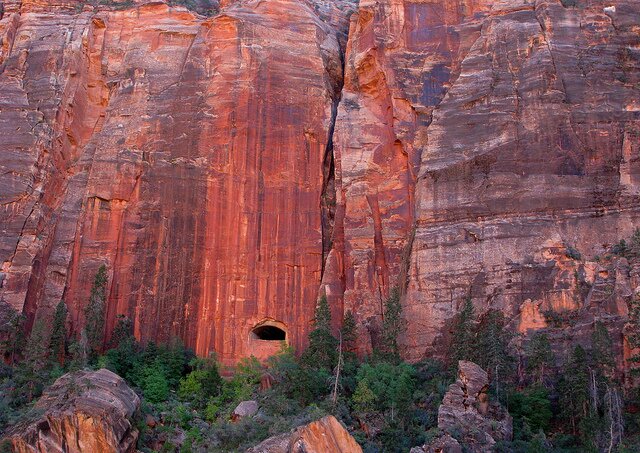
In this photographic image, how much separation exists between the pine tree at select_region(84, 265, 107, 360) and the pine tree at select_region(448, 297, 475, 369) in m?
18.1

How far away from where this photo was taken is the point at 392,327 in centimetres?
4262

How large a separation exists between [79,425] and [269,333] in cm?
1697

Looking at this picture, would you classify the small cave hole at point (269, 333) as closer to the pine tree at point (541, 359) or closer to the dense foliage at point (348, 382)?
the dense foliage at point (348, 382)

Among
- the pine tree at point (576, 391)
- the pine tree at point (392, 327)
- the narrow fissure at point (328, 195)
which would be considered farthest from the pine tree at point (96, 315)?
the pine tree at point (576, 391)

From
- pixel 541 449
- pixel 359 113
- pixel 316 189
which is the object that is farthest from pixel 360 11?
pixel 541 449

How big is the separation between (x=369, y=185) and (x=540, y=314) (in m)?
12.7

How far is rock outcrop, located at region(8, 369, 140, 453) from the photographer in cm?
3466

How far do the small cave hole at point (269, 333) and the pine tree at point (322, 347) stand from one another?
5774 mm

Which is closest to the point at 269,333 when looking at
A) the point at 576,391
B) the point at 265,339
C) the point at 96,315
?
the point at 265,339

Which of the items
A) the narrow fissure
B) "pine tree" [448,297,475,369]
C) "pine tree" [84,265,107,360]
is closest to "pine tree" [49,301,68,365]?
"pine tree" [84,265,107,360]

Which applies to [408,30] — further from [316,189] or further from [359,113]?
[316,189]

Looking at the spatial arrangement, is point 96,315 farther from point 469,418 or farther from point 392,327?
point 469,418

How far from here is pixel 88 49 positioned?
5581 centimetres

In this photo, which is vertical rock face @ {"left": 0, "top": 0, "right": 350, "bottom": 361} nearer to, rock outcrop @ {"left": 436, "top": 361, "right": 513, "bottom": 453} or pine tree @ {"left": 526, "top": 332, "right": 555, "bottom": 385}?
rock outcrop @ {"left": 436, "top": 361, "right": 513, "bottom": 453}
